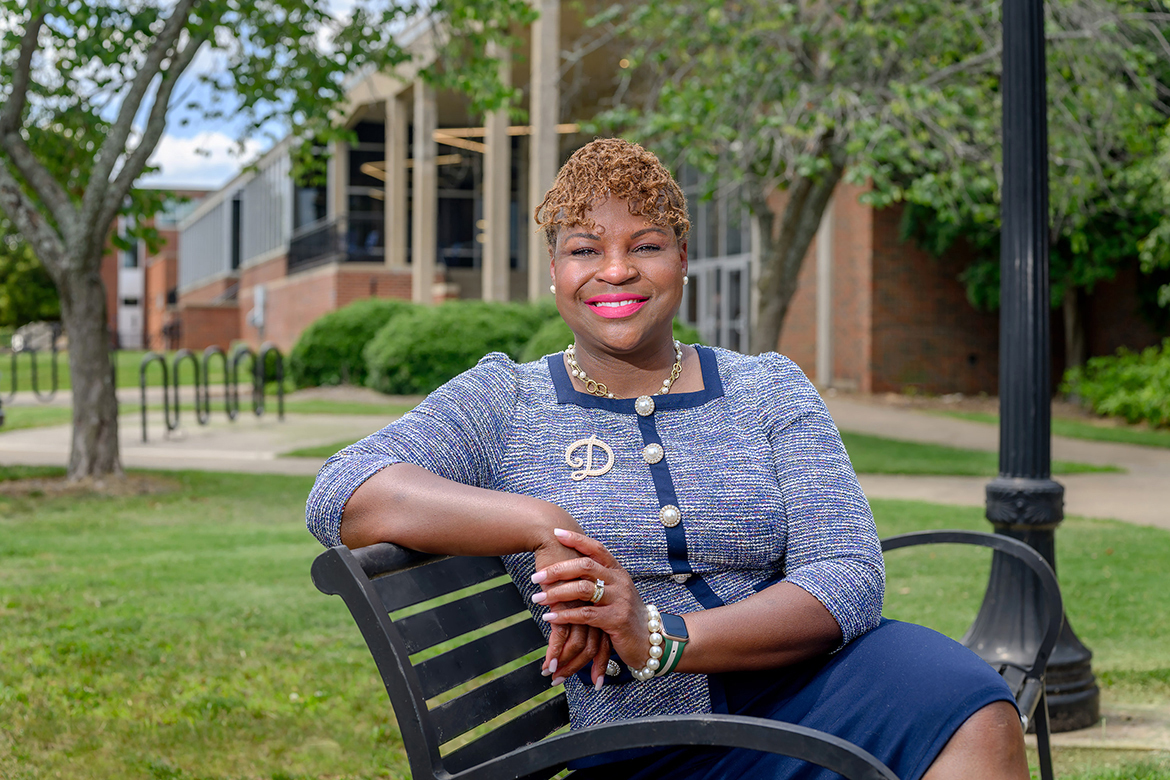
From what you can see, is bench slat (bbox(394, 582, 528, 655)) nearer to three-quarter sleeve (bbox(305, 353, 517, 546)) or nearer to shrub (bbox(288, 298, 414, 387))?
three-quarter sleeve (bbox(305, 353, 517, 546))

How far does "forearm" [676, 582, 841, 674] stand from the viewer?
74.6 inches

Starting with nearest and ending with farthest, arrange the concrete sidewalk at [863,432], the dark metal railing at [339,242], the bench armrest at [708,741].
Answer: the bench armrest at [708,741] < the concrete sidewalk at [863,432] < the dark metal railing at [339,242]

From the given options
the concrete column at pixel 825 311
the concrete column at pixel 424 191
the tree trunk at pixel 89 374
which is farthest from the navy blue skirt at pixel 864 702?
the concrete column at pixel 424 191

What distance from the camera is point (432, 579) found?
6.67ft

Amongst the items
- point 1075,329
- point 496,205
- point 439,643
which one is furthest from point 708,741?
point 496,205

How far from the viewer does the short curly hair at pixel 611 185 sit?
7.13 ft

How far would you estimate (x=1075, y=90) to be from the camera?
11.4 m

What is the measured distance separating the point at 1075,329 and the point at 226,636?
16.5m

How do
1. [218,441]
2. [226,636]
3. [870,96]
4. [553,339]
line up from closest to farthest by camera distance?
[226,636] → [870,96] → [218,441] → [553,339]

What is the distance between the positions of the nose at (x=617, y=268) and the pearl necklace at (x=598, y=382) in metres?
0.16

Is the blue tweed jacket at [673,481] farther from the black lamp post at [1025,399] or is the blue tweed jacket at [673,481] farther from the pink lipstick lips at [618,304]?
the black lamp post at [1025,399]

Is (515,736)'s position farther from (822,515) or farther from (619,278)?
(619,278)

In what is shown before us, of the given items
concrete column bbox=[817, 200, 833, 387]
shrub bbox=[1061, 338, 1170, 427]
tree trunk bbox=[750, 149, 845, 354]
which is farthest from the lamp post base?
concrete column bbox=[817, 200, 833, 387]

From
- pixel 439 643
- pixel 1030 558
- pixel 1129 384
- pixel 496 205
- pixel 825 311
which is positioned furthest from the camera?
Answer: pixel 496 205
